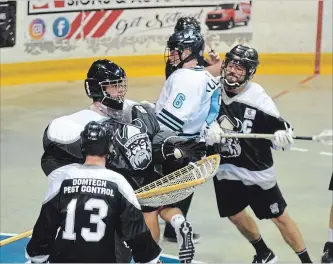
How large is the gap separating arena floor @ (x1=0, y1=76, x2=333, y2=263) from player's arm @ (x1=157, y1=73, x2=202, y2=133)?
46.2 inches

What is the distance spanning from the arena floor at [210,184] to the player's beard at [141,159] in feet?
4.62

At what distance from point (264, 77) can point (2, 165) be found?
12.3 ft

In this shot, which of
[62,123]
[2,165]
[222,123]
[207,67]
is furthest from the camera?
[2,165]

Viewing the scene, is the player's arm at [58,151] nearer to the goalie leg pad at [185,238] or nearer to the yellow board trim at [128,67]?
the goalie leg pad at [185,238]

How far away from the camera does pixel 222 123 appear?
464 cm

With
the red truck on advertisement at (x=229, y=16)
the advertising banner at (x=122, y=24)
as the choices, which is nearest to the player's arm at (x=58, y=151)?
the advertising banner at (x=122, y=24)

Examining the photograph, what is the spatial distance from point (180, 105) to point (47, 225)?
1.21 metres

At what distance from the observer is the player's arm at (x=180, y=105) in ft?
14.0

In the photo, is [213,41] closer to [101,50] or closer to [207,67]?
[101,50]

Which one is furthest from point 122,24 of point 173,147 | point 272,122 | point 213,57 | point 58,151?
point 58,151

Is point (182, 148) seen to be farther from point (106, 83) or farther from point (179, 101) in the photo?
point (106, 83)

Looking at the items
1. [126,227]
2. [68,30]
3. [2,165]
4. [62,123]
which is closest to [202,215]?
[2,165]

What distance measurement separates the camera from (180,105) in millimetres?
4258

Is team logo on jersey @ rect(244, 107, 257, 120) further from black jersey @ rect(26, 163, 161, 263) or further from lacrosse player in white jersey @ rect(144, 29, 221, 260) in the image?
black jersey @ rect(26, 163, 161, 263)
